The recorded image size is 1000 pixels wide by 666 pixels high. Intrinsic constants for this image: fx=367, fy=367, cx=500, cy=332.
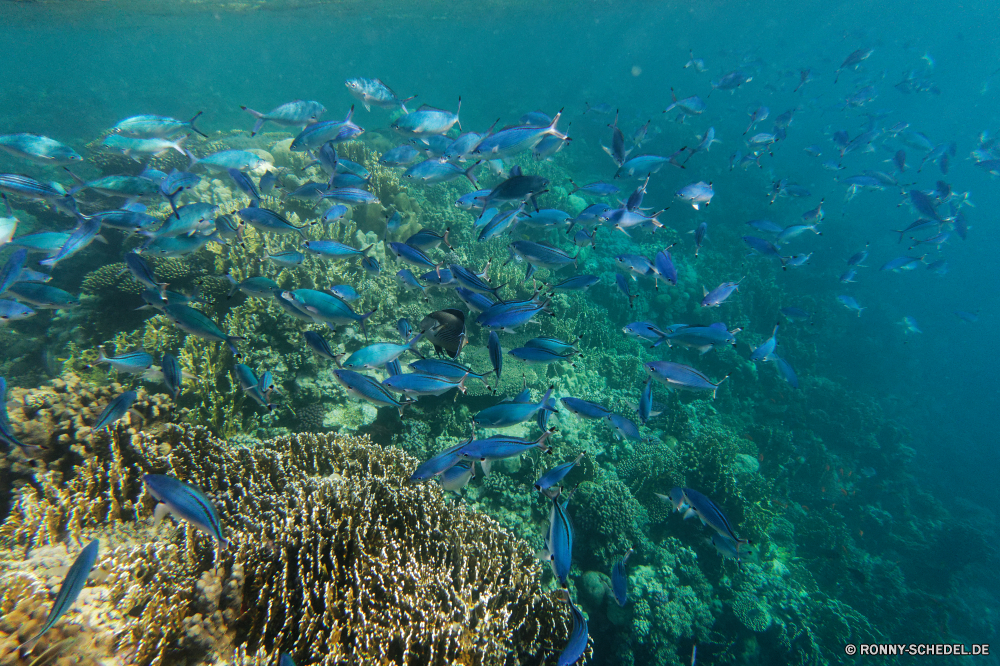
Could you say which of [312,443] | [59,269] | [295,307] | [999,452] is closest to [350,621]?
[312,443]

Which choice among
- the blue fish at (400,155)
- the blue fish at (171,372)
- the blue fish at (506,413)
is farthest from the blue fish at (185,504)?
the blue fish at (400,155)

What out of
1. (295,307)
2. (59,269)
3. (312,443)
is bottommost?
(312,443)

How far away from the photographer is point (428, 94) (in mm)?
40656

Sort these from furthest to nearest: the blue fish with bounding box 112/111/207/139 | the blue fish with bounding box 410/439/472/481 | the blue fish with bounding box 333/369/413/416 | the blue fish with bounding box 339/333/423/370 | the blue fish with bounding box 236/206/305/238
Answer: the blue fish with bounding box 112/111/207/139 → the blue fish with bounding box 236/206/305/238 → the blue fish with bounding box 339/333/423/370 → the blue fish with bounding box 333/369/413/416 → the blue fish with bounding box 410/439/472/481

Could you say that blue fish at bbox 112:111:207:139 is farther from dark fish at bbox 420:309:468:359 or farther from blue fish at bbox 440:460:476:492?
blue fish at bbox 440:460:476:492

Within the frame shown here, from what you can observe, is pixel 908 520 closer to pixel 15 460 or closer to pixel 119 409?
pixel 119 409

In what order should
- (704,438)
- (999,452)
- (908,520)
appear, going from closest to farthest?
1. (704,438)
2. (908,520)
3. (999,452)

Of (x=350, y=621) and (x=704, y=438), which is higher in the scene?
(x=704, y=438)

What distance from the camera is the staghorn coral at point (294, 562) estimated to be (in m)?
2.46

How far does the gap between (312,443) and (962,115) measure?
112m

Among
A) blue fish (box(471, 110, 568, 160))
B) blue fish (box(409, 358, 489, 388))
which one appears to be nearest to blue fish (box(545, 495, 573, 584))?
blue fish (box(409, 358, 489, 388))

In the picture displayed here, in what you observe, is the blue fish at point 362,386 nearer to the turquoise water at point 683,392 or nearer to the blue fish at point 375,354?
the blue fish at point 375,354

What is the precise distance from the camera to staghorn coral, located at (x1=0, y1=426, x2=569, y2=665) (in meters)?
2.46

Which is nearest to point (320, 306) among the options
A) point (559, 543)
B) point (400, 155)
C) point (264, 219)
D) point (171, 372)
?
point (171, 372)
